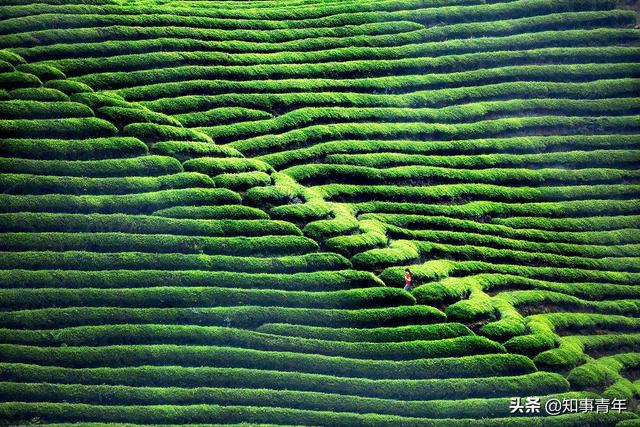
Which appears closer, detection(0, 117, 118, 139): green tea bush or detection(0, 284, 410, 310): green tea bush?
detection(0, 284, 410, 310): green tea bush

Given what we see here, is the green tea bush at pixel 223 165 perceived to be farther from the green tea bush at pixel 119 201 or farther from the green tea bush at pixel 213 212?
the green tea bush at pixel 213 212

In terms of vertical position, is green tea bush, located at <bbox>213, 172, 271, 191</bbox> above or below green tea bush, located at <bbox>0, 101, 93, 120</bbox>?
below

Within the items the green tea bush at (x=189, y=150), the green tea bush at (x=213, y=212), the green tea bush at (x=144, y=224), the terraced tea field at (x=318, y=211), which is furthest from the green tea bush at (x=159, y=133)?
the green tea bush at (x=213, y=212)

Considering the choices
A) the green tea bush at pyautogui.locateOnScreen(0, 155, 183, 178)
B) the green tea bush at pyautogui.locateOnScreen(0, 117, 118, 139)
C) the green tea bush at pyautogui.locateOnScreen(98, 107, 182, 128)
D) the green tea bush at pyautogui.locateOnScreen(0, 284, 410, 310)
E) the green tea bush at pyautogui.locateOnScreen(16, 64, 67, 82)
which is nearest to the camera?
the green tea bush at pyautogui.locateOnScreen(0, 284, 410, 310)

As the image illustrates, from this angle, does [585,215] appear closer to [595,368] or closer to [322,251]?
[595,368]

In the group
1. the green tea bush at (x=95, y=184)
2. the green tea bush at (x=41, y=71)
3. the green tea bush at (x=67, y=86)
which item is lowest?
the green tea bush at (x=95, y=184)

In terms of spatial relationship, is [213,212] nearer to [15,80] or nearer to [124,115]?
[124,115]

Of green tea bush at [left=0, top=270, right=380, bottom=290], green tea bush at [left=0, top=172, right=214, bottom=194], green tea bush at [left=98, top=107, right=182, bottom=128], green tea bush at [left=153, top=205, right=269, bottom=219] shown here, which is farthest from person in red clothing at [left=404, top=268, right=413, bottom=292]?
green tea bush at [left=98, top=107, right=182, bottom=128]

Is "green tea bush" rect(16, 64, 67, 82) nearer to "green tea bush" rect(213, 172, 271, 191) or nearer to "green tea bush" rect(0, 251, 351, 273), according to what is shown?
"green tea bush" rect(213, 172, 271, 191)
